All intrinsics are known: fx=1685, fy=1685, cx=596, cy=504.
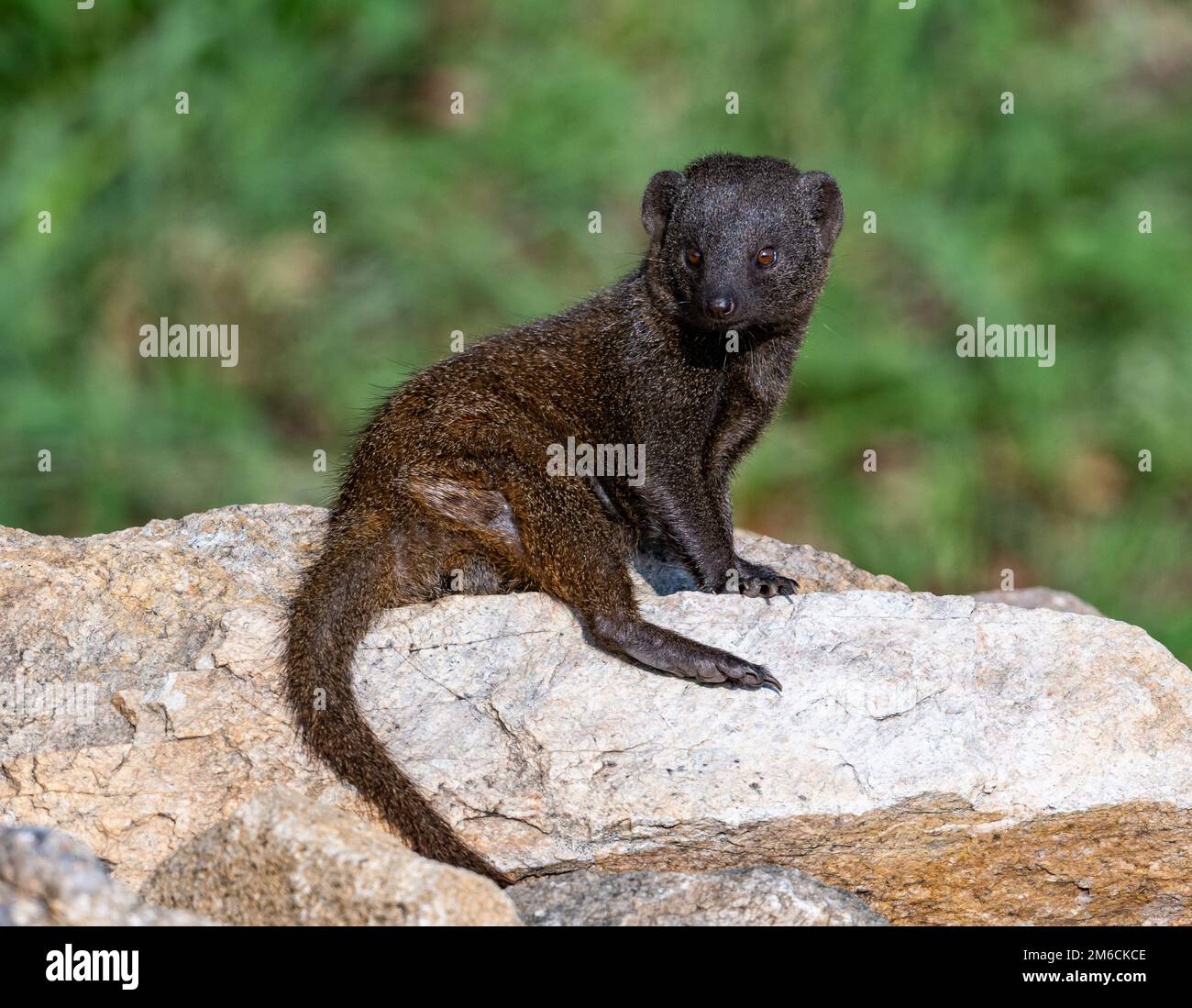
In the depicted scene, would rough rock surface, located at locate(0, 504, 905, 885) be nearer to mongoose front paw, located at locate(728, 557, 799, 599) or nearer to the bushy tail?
the bushy tail

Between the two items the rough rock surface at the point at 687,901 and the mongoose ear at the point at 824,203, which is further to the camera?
the mongoose ear at the point at 824,203

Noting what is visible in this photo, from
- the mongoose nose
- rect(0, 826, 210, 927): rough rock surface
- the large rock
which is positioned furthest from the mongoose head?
rect(0, 826, 210, 927): rough rock surface

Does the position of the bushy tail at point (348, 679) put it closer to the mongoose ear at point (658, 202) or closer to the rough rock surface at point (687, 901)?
the rough rock surface at point (687, 901)

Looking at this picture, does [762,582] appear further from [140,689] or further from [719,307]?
[140,689]

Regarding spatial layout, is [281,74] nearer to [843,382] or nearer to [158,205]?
[158,205]

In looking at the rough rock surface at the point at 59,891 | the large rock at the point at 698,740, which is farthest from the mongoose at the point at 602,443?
the rough rock surface at the point at 59,891

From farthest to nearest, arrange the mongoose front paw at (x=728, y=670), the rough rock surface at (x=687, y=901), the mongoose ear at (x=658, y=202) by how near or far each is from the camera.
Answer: the mongoose ear at (x=658, y=202)
the mongoose front paw at (x=728, y=670)
the rough rock surface at (x=687, y=901)
